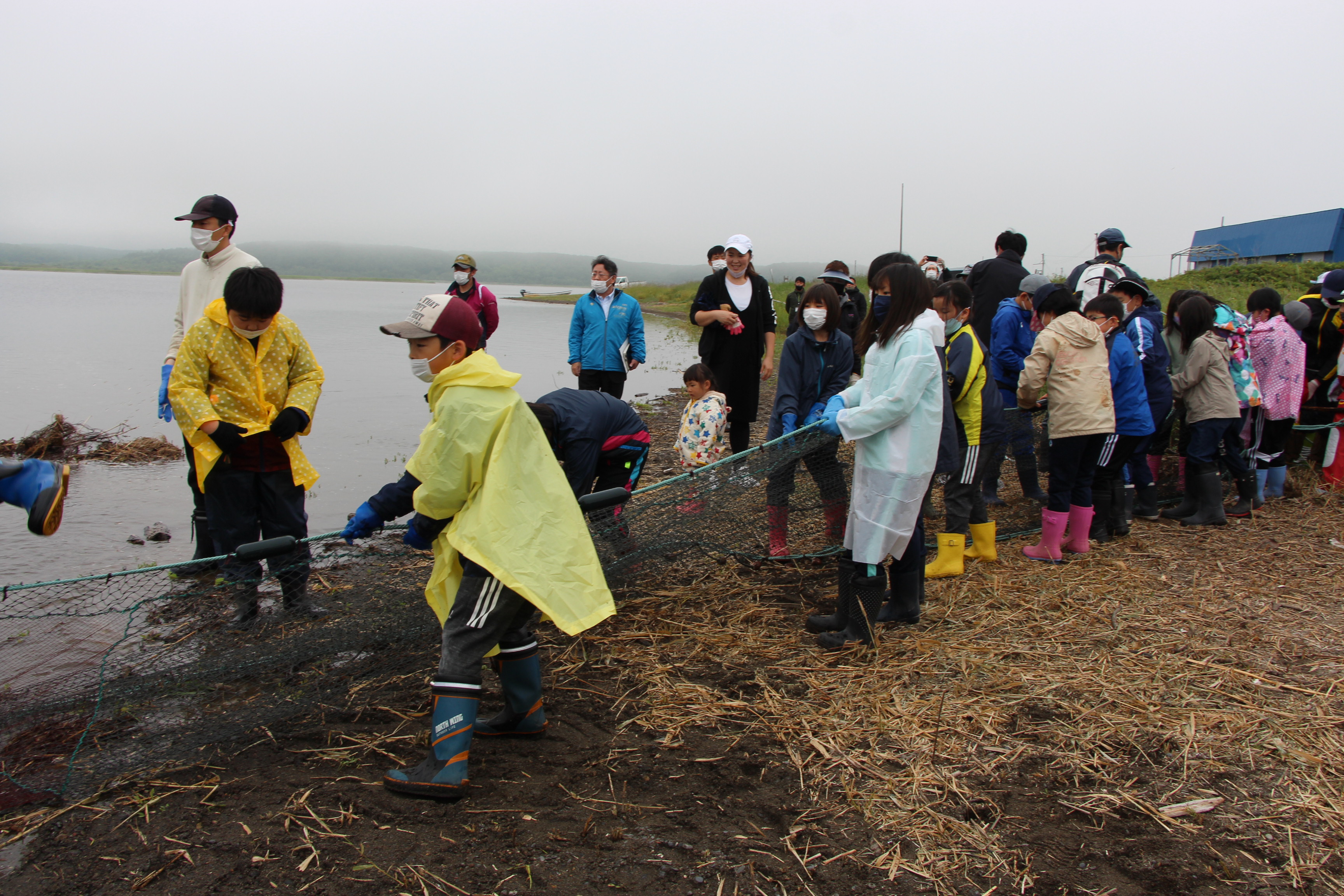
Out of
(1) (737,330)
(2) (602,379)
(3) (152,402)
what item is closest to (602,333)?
(2) (602,379)

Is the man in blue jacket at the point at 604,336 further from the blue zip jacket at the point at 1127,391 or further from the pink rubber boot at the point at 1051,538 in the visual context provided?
the blue zip jacket at the point at 1127,391

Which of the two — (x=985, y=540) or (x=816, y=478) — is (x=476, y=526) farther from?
(x=985, y=540)

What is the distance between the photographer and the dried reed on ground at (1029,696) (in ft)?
9.16

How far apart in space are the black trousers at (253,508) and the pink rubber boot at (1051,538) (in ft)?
14.6

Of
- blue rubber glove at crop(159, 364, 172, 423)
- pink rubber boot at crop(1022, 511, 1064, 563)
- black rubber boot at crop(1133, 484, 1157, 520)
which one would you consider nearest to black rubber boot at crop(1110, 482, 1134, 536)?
black rubber boot at crop(1133, 484, 1157, 520)

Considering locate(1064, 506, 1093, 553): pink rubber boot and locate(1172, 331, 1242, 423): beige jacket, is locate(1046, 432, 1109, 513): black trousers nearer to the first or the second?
locate(1064, 506, 1093, 553): pink rubber boot

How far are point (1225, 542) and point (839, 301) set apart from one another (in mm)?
3414

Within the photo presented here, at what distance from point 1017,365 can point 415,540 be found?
5188 mm

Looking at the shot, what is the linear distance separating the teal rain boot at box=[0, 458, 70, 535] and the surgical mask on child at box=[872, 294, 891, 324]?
11.7 ft

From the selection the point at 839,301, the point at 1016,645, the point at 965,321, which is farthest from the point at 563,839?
the point at 965,321

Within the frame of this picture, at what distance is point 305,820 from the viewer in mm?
2762

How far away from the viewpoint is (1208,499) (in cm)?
637

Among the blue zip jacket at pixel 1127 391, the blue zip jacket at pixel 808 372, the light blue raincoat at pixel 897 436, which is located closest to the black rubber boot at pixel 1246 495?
the blue zip jacket at pixel 1127 391

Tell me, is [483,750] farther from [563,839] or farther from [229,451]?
[229,451]
